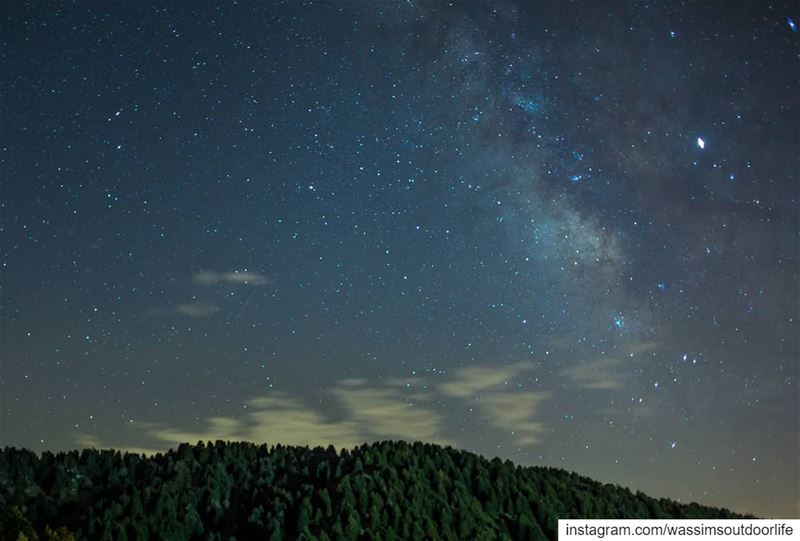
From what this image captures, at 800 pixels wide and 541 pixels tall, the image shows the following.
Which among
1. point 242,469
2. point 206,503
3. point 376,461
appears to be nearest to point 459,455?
point 376,461

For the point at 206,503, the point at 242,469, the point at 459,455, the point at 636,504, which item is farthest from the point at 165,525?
the point at 636,504

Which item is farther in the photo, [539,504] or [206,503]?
[539,504]

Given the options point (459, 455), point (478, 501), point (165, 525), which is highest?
point (459, 455)

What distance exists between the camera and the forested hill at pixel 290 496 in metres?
19.8

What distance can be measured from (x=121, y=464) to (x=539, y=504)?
41.2 ft

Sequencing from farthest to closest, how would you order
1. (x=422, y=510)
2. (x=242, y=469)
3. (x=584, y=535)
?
(x=242, y=469)
(x=584, y=535)
(x=422, y=510)

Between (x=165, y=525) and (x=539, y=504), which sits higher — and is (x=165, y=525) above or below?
below

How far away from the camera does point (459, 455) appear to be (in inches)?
1036

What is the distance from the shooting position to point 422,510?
2105cm

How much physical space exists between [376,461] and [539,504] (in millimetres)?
4932

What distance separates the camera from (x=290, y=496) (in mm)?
21125

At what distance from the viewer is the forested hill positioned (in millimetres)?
19750

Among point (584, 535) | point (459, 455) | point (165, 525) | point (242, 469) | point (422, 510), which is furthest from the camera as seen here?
point (459, 455)

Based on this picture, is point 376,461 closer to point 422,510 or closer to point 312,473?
point 312,473
